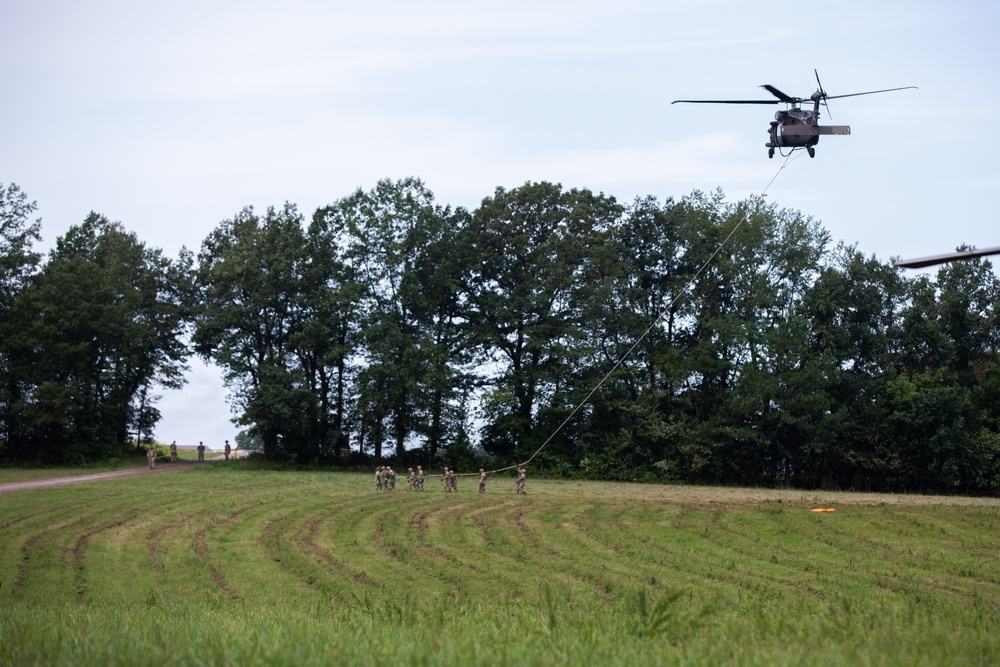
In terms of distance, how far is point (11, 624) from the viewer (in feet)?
38.4

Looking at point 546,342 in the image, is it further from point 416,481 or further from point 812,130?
point 812,130

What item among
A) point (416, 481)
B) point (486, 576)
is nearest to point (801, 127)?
point (486, 576)

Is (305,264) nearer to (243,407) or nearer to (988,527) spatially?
(243,407)

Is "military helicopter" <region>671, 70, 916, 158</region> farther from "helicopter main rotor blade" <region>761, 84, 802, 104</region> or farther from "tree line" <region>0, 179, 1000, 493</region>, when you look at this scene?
"tree line" <region>0, 179, 1000, 493</region>

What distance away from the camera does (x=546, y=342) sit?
190 ft

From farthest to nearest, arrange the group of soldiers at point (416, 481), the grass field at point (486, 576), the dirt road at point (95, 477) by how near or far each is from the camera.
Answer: the group of soldiers at point (416, 481) < the dirt road at point (95, 477) < the grass field at point (486, 576)

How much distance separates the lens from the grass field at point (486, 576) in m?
9.83

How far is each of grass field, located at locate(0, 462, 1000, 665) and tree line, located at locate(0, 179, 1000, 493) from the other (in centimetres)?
927

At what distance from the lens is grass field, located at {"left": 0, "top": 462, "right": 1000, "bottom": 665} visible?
9828 millimetres

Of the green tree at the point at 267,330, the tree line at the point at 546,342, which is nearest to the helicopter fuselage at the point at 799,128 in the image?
the tree line at the point at 546,342

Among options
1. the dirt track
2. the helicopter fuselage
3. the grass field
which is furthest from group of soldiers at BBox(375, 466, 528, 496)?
the helicopter fuselage

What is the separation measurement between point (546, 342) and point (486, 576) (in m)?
36.6

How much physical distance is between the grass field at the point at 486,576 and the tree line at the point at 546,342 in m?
9.27

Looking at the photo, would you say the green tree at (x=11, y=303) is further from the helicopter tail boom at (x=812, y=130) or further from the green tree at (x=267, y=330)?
the helicopter tail boom at (x=812, y=130)
